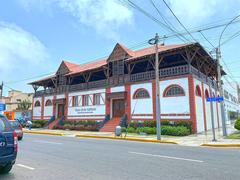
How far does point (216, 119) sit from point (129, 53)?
47.4 ft

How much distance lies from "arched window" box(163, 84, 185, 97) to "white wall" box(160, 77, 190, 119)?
0.30 meters

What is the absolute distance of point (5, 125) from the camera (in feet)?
18.4

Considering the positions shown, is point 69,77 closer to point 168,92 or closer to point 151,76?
point 151,76

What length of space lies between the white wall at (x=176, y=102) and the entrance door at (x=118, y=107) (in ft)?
19.3

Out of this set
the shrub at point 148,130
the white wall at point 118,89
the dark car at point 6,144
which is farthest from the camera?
the white wall at point 118,89

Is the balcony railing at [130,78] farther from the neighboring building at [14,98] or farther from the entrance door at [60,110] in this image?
the neighboring building at [14,98]

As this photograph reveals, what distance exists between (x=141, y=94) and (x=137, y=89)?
0.77 metres

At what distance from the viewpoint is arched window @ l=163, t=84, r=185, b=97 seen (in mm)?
21616

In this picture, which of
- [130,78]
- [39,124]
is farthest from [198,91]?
[39,124]

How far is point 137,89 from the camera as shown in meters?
24.9

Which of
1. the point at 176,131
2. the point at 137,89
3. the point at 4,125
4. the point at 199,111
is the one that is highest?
the point at 137,89

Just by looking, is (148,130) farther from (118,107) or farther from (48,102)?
(48,102)

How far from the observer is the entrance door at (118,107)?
26766 mm

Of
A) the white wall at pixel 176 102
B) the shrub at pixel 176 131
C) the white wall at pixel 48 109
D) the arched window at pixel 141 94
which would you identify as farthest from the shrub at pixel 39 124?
the shrub at pixel 176 131
